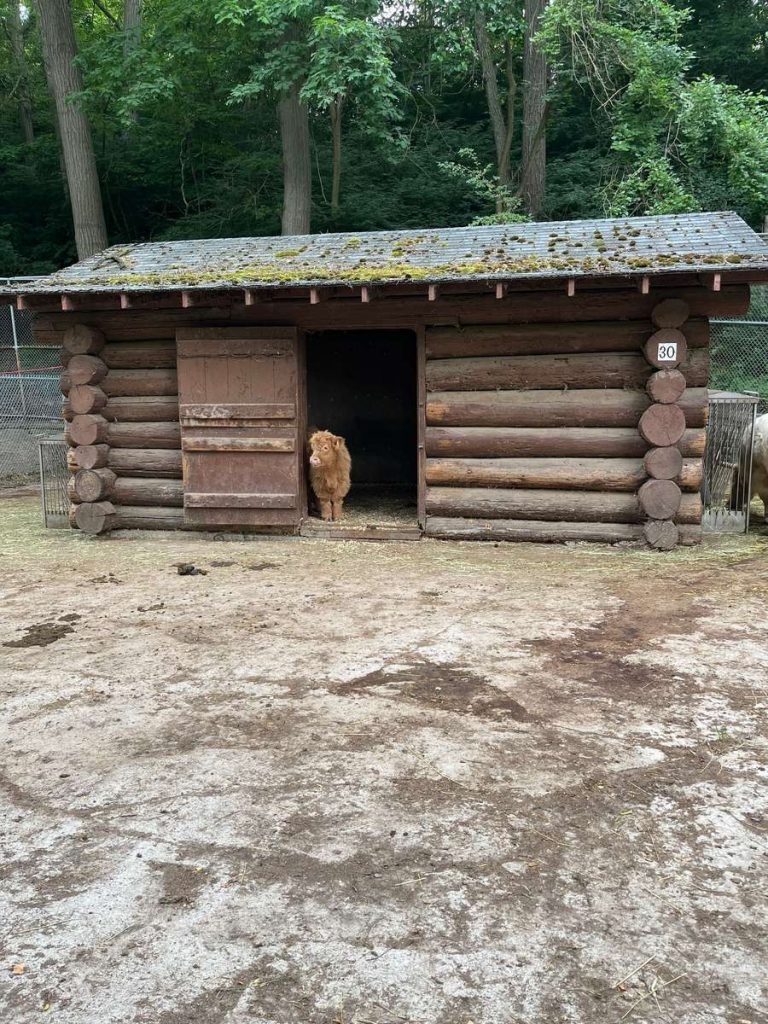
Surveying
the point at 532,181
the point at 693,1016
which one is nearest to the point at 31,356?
the point at 532,181

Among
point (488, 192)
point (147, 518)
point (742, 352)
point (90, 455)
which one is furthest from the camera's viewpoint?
point (488, 192)

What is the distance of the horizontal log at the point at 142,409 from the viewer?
30.9 ft

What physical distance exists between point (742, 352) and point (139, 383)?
10.4 meters

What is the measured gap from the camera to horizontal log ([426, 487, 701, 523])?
841 cm

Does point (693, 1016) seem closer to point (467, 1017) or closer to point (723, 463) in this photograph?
point (467, 1017)

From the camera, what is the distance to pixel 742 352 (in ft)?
47.1

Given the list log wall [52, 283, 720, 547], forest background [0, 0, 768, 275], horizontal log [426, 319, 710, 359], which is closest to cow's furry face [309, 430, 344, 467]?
log wall [52, 283, 720, 547]

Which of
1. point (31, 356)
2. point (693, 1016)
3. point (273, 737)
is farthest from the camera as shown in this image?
point (31, 356)

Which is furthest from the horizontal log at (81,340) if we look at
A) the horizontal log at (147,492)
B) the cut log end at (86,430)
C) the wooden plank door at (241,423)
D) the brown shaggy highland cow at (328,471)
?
the brown shaggy highland cow at (328,471)

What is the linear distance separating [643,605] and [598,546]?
2.22 meters

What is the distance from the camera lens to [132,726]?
4.18 m

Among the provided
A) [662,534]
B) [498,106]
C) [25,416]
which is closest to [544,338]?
[662,534]

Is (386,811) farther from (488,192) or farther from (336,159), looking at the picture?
(336,159)

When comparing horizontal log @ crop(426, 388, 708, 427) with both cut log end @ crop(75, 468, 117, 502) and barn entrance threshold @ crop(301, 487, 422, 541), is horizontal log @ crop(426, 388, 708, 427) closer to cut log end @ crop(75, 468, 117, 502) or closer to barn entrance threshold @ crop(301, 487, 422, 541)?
barn entrance threshold @ crop(301, 487, 422, 541)
